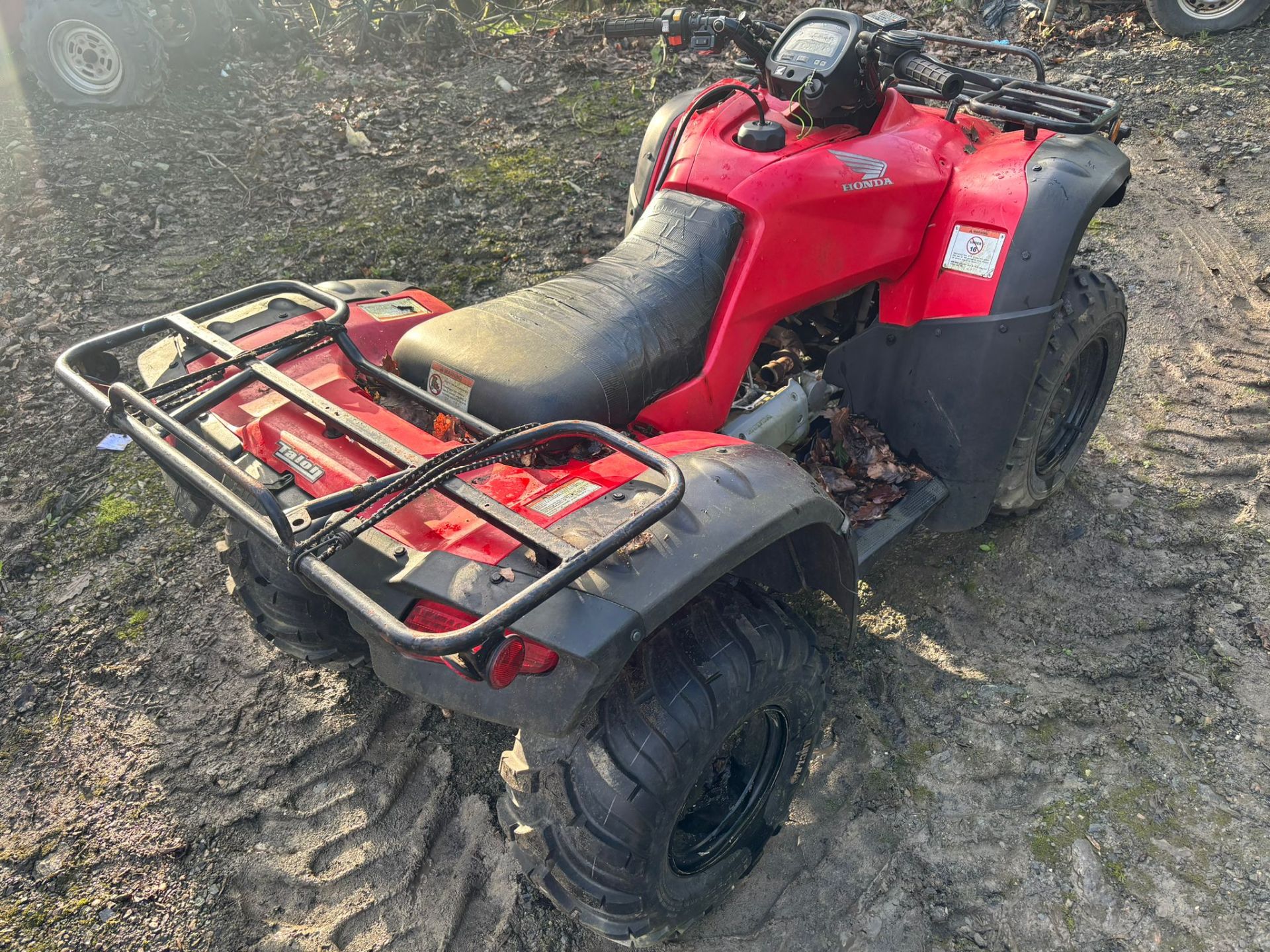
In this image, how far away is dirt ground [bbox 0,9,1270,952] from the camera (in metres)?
2.28

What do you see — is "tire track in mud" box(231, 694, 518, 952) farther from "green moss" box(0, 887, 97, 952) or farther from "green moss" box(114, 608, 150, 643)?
"green moss" box(114, 608, 150, 643)

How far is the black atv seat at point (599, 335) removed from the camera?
2.10m

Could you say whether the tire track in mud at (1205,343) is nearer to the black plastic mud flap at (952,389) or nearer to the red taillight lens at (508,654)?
the black plastic mud flap at (952,389)

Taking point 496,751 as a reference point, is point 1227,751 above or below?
above

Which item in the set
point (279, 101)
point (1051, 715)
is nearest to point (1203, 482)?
point (1051, 715)

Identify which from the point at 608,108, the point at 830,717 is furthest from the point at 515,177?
the point at 830,717

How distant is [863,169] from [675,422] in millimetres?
1042

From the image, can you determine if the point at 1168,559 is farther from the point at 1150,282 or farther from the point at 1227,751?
the point at 1150,282

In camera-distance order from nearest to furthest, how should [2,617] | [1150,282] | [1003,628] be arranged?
A: [1003,628] → [2,617] → [1150,282]

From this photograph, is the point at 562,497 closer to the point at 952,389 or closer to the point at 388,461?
the point at 388,461

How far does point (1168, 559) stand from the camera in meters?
3.16

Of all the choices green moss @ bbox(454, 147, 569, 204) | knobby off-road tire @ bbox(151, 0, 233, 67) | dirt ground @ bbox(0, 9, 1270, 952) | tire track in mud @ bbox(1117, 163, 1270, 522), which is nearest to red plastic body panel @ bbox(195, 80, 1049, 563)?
dirt ground @ bbox(0, 9, 1270, 952)

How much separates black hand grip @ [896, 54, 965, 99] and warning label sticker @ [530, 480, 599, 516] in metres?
1.67

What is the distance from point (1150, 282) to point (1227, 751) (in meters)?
2.98
